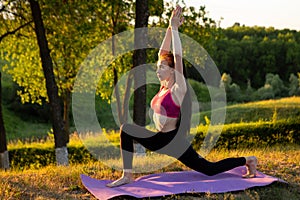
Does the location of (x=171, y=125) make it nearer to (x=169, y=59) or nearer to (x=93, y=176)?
(x=169, y=59)

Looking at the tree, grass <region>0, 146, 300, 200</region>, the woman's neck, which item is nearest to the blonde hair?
the woman's neck

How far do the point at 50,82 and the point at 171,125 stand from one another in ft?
22.5

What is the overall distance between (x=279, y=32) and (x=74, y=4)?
180ft

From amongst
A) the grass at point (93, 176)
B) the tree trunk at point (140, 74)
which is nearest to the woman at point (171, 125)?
the grass at point (93, 176)

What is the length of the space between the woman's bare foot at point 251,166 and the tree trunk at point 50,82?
23.5ft

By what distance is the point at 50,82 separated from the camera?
12.6 metres

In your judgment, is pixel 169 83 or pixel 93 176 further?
pixel 93 176

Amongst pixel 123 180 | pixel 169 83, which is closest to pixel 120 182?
pixel 123 180

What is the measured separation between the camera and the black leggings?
662 centimetres

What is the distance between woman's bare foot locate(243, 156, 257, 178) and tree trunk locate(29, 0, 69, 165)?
282 inches

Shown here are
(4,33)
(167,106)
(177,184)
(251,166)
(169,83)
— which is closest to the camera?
(167,106)

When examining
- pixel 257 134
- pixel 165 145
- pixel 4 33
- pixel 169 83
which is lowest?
pixel 257 134

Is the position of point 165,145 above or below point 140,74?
below

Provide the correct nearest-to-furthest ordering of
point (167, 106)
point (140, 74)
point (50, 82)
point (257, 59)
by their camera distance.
A: point (167, 106) → point (140, 74) → point (50, 82) → point (257, 59)
